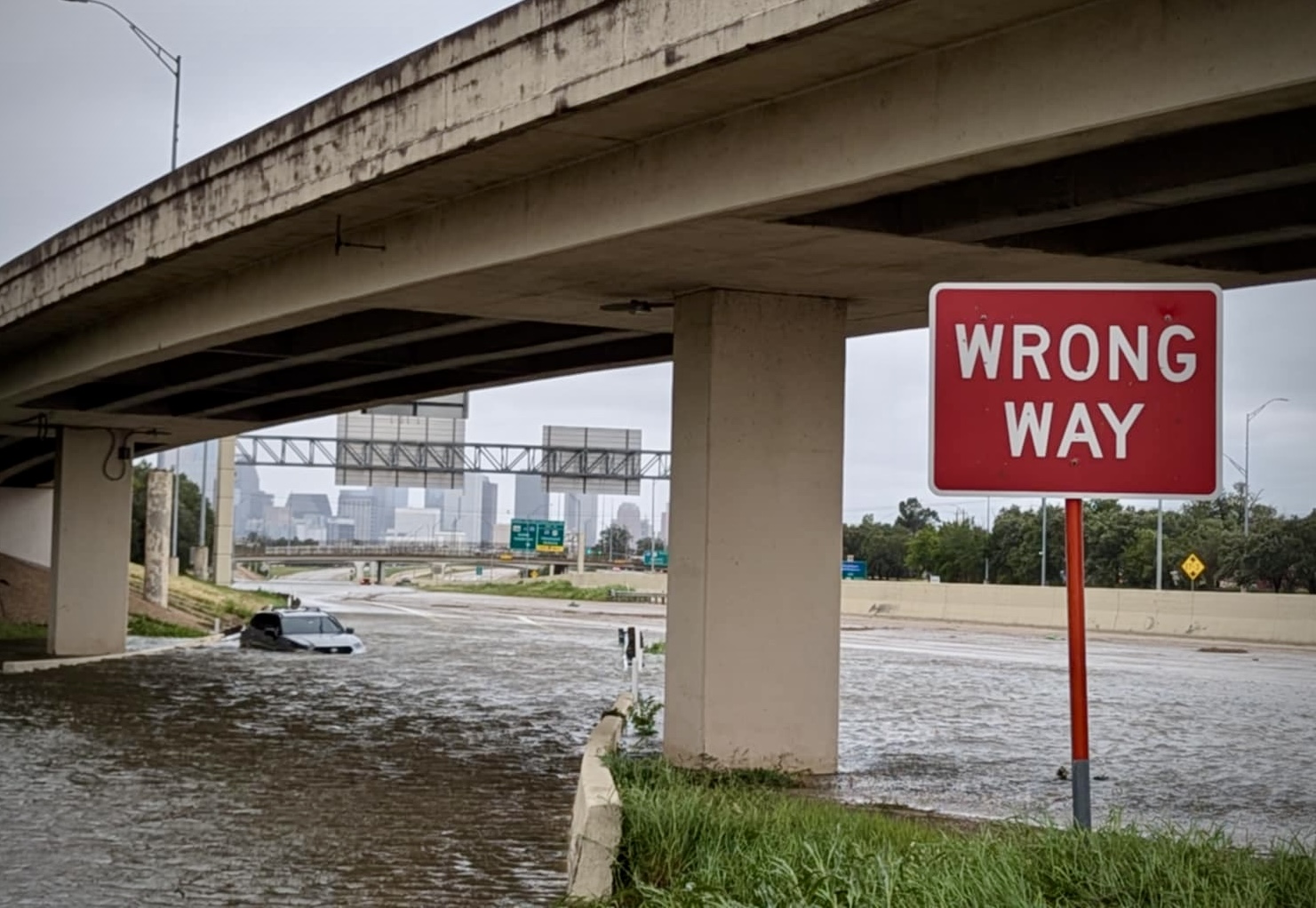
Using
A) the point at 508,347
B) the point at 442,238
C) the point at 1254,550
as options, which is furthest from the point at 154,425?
the point at 1254,550

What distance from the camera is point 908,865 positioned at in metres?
8.18

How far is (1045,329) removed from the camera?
19.8ft

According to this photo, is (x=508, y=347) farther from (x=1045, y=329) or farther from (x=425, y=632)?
(x=425, y=632)

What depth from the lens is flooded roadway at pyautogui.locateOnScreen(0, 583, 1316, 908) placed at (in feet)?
38.0

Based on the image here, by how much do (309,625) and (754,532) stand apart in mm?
24852

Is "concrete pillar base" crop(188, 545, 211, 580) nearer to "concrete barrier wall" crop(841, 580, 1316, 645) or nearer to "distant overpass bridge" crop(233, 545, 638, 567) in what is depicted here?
"distant overpass bridge" crop(233, 545, 638, 567)

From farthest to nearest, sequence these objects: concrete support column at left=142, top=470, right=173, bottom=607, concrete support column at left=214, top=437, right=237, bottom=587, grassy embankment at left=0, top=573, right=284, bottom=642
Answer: concrete support column at left=214, top=437, right=237, bottom=587
concrete support column at left=142, top=470, right=173, bottom=607
grassy embankment at left=0, top=573, right=284, bottom=642

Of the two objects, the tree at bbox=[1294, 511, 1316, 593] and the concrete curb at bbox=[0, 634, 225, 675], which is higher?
the tree at bbox=[1294, 511, 1316, 593]

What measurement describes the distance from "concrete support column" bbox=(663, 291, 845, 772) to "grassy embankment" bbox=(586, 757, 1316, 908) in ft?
19.9

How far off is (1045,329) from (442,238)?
1204cm

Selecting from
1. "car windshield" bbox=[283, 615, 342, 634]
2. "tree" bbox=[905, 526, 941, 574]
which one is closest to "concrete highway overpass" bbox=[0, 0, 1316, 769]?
"car windshield" bbox=[283, 615, 342, 634]

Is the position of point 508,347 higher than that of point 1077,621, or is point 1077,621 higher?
point 508,347

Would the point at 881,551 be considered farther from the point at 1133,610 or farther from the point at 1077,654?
the point at 1077,654

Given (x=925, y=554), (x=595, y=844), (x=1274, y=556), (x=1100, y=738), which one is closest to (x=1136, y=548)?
(x=1274, y=556)
